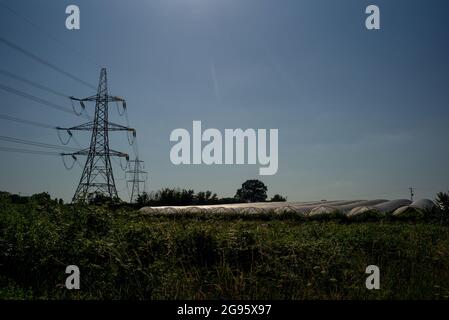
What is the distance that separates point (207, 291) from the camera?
5.61m

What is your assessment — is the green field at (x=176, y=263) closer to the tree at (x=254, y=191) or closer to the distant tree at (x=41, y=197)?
the distant tree at (x=41, y=197)

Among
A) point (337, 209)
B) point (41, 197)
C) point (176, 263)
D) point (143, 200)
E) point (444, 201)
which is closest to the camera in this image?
point (176, 263)

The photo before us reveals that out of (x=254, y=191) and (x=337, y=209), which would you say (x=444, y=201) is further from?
(x=254, y=191)

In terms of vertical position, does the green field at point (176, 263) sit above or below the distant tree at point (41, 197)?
below

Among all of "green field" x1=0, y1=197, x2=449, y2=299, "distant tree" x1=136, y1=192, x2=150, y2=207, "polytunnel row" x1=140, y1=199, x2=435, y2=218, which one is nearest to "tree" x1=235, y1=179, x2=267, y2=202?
"distant tree" x1=136, y1=192, x2=150, y2=207

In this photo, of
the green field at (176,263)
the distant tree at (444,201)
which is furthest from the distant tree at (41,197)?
the distant tree at (444,201)

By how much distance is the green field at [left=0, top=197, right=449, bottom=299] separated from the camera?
5.47 m

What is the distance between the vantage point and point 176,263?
7.09 meters

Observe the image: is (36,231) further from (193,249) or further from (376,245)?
(376,245)

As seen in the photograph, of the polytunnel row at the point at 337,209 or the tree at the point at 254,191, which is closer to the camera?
the polytunnel row at the point at 337,209

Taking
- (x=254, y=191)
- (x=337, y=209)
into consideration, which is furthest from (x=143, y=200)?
(x=254, y=191)

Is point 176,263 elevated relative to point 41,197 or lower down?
lower down

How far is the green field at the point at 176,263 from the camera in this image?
17.9ft

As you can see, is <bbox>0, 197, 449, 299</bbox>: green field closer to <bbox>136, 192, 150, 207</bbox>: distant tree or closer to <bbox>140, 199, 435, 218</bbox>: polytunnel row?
<bbox>140, 199, 435, 218</bbox>: polytunnel row
